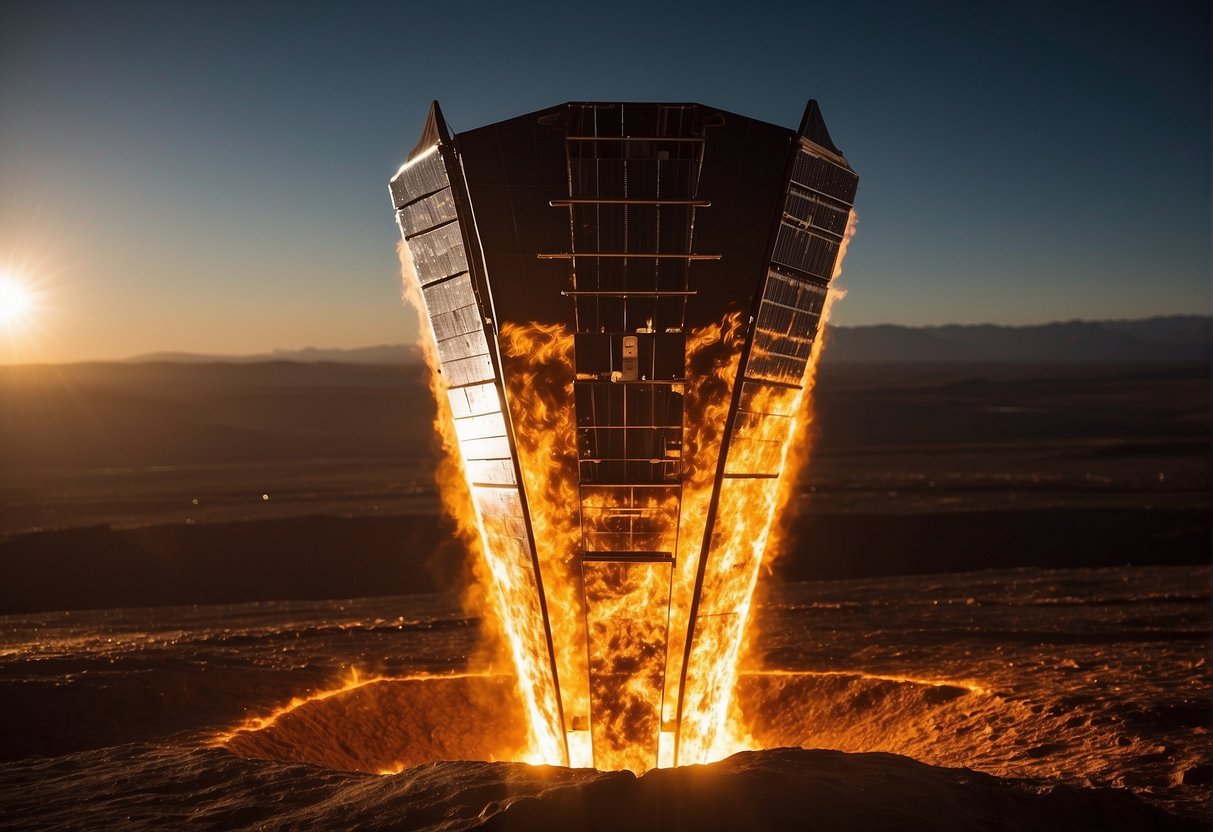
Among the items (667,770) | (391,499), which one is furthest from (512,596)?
(391,499)

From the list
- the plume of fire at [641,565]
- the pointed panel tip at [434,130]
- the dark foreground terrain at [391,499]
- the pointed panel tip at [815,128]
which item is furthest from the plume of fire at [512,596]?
the dark foreground terrain at [391,499]

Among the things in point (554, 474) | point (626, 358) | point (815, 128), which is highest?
point (815, 128)

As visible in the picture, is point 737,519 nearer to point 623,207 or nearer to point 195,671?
point 623,207

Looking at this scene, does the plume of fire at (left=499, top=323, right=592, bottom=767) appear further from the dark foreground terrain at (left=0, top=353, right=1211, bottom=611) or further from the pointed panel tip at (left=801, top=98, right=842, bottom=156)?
the dark foreground terrain at (left=0, top=353, right=1211, bottom=611)

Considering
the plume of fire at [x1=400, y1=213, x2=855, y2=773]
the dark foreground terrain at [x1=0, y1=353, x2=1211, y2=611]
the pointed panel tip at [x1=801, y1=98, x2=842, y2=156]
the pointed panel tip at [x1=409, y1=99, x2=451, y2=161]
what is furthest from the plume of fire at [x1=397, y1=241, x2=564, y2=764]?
the dark foreground terrain at [x1=0, y1=353, x2=1211, y2=611]

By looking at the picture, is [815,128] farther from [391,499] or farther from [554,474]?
[391,499]

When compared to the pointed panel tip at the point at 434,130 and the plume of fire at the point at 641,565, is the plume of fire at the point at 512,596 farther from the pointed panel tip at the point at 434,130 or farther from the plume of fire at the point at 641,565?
the pointed panel tip at the point at 434,130
